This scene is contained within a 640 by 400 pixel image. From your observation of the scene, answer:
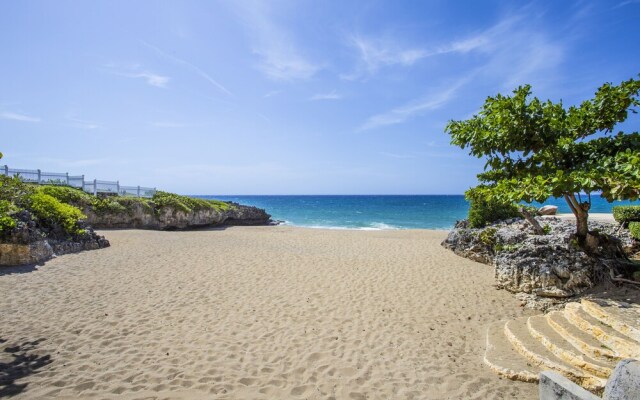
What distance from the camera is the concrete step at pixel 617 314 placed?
18.8 feet

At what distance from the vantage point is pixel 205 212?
32688mm

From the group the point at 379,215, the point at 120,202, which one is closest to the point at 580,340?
the point at 120,202

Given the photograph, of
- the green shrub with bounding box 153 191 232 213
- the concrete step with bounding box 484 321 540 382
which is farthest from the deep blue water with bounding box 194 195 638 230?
the concrete step with bounding box 484 321 540 382

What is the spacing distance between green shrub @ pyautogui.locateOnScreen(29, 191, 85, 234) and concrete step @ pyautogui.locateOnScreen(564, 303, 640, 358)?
67.7ft

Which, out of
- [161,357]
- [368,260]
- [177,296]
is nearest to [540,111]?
[368,260]

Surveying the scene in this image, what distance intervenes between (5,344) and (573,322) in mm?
12438

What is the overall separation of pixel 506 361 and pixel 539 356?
0.59 m

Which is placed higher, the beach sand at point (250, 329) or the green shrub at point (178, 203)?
the green shrub at point (178, 203)

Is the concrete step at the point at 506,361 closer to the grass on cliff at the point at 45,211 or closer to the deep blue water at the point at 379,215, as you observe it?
the grass on cliff at the point at 45,211

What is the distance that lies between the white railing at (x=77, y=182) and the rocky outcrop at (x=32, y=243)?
1291 centimetres

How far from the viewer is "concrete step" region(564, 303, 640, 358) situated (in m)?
5.25

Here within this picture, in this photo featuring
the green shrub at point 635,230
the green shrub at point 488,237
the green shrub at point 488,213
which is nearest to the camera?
the green shrub at point 635,230

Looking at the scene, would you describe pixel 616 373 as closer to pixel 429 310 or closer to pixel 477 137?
pixel 429 310

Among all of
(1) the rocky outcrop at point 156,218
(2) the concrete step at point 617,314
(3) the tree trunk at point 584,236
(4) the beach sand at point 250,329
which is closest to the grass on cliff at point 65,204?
(1) the rocky outcrop at point 156,218
